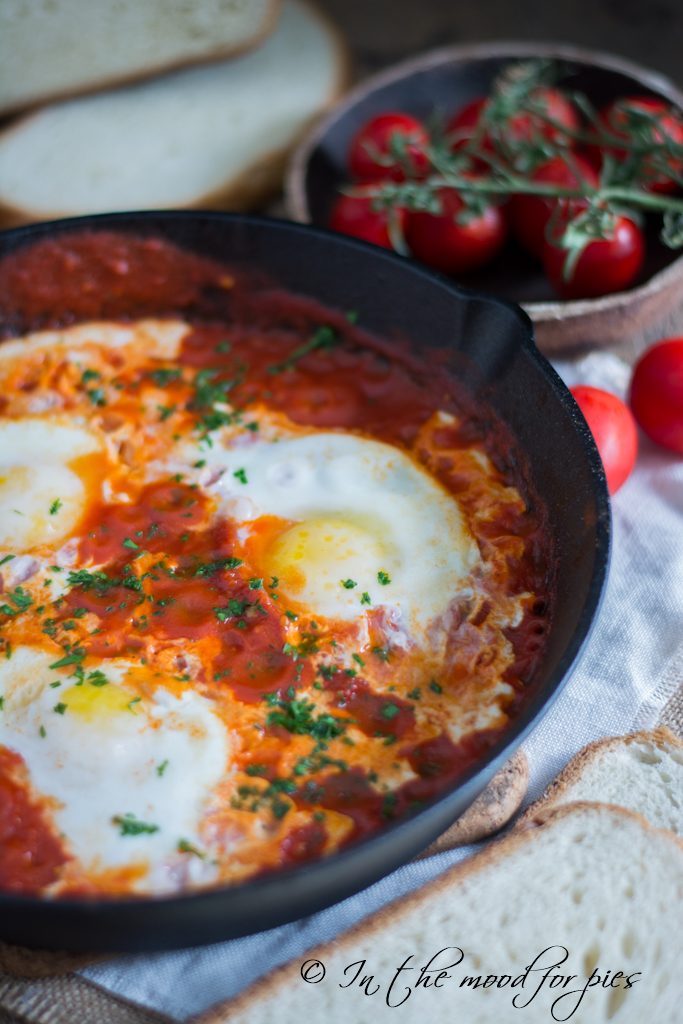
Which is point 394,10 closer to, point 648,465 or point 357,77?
point 357,77

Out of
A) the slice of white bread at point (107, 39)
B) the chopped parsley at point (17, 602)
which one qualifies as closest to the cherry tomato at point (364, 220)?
the slice of white bread at point (107, 39)

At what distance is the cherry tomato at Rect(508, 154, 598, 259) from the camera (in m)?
3.79

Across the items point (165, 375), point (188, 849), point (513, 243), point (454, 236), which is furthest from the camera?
point (513, 243)

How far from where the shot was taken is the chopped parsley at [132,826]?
221 centimetres

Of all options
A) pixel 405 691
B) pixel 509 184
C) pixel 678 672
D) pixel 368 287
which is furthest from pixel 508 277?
pixel 405 691

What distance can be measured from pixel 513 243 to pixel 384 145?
0.60m

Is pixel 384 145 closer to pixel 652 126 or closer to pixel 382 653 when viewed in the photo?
pixel 652 126

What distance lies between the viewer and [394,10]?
5602 millimetres

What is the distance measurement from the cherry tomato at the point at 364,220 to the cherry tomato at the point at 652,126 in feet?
2.67

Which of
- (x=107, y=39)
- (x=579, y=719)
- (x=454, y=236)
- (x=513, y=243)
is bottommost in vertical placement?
(x=579, y=719)

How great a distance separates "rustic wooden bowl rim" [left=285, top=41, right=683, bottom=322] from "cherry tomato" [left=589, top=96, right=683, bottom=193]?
0.09 m

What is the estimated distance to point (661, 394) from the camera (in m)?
3.27

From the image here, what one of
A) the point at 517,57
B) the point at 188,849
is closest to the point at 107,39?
the point at 517,57

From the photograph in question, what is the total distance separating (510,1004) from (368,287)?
197 cm
